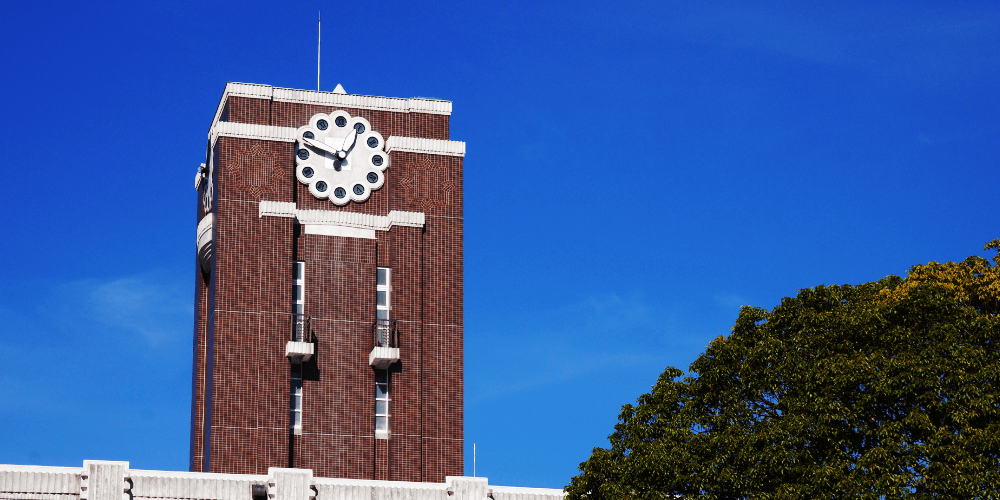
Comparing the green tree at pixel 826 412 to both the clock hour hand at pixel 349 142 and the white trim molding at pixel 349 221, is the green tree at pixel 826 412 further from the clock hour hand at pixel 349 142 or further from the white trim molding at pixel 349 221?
the clock hour hand at pixel 349 142

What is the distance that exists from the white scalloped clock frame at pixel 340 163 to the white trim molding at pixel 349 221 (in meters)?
0.84

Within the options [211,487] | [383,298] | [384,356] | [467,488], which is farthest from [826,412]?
[383,298]

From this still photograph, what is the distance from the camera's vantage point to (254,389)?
55.0 metres

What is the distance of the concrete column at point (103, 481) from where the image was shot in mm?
43781

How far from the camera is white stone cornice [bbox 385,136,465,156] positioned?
59.9 metres

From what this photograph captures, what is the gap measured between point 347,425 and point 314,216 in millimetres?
8701

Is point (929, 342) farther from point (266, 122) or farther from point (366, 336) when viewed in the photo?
point (266, 122)

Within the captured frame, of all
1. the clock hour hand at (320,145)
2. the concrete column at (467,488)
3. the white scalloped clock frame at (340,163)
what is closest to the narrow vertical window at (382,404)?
the white scalloped clock frame at (340,163)

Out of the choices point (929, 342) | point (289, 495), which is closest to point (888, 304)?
point (929, 342)

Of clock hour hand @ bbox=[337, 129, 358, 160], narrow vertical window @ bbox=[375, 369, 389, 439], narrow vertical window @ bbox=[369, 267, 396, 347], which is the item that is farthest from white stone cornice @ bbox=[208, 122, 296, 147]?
narrow vertical window @ bbox=[375, 369, 389, 439]

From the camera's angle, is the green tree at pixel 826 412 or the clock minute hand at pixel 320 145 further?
the clock minute hand at pixel 320 145

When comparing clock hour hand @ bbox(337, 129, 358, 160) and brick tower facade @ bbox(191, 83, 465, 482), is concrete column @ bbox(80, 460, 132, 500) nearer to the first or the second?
brick tower facade @ bbox(191, 83, 465, 482)

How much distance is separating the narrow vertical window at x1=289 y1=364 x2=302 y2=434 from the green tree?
18157mm

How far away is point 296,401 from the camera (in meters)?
56.0
